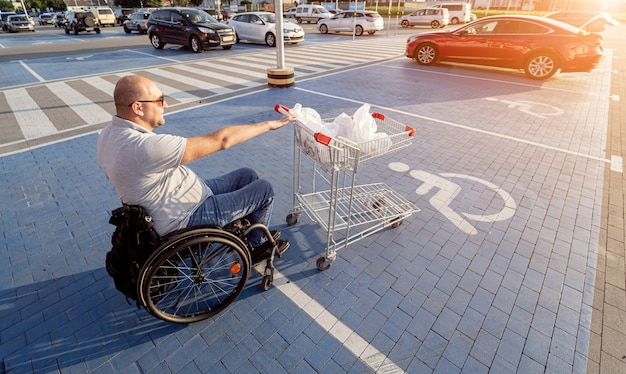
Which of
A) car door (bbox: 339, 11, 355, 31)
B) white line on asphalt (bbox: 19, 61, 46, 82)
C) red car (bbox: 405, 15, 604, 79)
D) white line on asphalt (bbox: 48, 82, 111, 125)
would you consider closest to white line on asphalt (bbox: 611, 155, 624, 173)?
red car (bbox: 405, 15, 604, 79)

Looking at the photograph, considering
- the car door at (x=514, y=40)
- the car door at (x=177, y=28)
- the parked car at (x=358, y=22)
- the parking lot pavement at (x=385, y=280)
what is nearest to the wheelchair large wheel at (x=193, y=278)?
the parking lot pavement at (x=385, y=280)

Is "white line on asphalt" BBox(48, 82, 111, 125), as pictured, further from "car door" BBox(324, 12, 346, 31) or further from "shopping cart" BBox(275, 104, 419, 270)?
"car door" BBox(324, 12, 346, 31)

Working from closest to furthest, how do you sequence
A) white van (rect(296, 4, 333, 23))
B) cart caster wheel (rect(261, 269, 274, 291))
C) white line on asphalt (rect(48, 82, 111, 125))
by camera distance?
cart caster wheel (rect(261, 269, 274, 291))
white line on asphalt (rect(48, 82, 111, 125))
white van (rect(296, 4, 333, 23))

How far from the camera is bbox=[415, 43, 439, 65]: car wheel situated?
1251 centimetres

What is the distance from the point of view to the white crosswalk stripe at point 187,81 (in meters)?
7.30

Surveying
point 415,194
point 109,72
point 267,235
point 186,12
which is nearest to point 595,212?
point 415,194

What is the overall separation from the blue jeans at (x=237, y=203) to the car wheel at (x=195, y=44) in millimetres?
14414

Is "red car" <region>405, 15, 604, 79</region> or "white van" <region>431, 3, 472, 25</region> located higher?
"white van" <region>431, 3, 472, 25</region>

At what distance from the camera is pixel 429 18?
27406mm

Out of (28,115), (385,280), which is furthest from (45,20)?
(385,280)

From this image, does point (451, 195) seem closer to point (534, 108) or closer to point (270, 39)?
point (534, 108)

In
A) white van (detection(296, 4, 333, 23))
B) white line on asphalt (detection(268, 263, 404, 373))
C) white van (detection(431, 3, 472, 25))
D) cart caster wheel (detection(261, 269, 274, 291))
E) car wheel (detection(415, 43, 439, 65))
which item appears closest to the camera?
white line on asphalt (detection(268, 263, 404, 373))

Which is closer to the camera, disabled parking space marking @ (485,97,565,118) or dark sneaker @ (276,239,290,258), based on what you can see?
dark sneaker @ (276,239,290,258)

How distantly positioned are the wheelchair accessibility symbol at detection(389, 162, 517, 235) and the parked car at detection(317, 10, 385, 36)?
1941 cm
